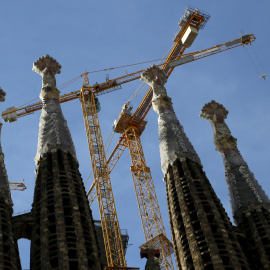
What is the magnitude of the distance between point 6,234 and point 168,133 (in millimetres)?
23101

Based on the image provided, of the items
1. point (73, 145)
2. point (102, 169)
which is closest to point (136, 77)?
point (102, 169)

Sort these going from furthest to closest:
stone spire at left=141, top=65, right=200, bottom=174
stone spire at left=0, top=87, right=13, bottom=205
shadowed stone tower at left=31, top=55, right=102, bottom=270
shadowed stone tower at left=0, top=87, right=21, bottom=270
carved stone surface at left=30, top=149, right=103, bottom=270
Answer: stone spire at left=141, top=65, right=200, bottom=174
stone spire at left=0, top=87, right=13, bottom=205
shadowed stone tower at left=31, top=55, right=102, bottom=270
carved stone surface at left=30, top=149, right=103, bottom=270
shadowed stone tower at left=0, top=87, right=21, bottom=270

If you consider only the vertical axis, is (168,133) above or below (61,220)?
above

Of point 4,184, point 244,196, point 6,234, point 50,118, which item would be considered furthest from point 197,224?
point 50,118

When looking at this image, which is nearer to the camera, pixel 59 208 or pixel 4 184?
pixel 59 208

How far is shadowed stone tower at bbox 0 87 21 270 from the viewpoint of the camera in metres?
55.0

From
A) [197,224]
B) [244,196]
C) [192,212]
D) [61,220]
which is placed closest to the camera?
[61,220]

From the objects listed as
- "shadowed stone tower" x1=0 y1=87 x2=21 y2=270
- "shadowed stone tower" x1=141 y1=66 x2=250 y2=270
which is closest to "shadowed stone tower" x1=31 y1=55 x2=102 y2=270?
"shadowed stone tower" x1=0 y1=87 x2=21 y2=270

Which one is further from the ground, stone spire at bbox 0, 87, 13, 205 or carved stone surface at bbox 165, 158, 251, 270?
stone spire at bbox 0, 87, 13, 205

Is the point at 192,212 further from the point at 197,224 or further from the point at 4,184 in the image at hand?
the point at 4,184

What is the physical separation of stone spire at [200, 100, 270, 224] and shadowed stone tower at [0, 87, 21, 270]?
22.5 m

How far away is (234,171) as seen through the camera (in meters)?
74.0

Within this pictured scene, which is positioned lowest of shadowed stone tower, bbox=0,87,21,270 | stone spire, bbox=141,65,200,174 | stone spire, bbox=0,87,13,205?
shadowed stone tower, bbox=0,87,21,270

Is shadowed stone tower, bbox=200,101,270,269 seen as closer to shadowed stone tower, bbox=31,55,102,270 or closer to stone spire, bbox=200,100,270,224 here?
stone spire, bbox=200,100,270,224
